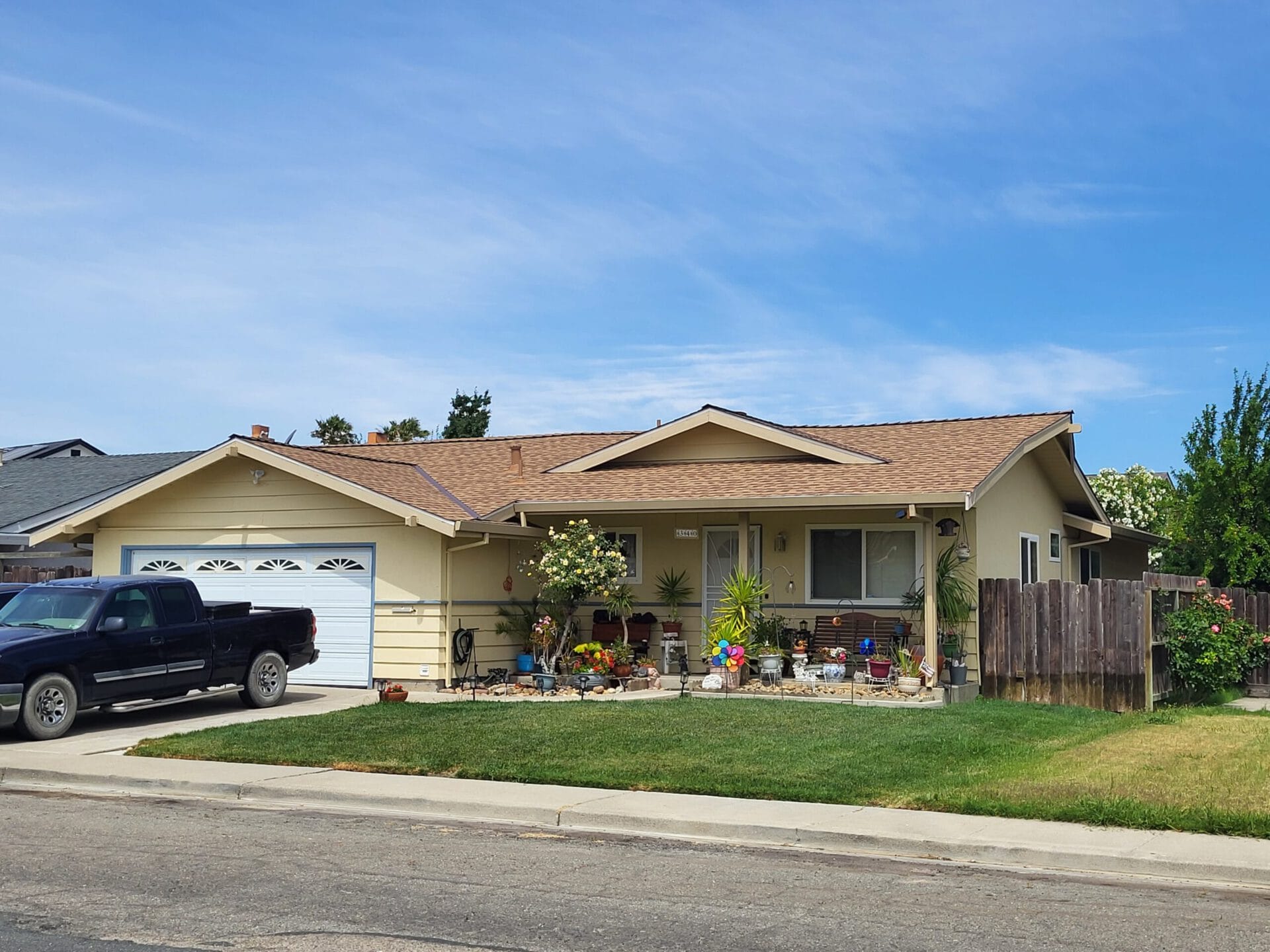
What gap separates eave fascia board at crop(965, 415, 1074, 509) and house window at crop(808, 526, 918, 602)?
143 centimetres

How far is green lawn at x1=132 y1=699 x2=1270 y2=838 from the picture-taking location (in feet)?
35.6

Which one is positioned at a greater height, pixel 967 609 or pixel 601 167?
pixel 601 167

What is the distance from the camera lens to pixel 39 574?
84.7 ft

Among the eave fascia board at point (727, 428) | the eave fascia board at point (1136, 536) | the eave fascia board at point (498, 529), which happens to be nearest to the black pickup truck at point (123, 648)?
the eave fascia board at point (498, 529)

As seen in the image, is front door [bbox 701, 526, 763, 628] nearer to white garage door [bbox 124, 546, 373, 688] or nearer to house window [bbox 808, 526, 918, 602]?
house window [bbox 808, 526, 918, 602]

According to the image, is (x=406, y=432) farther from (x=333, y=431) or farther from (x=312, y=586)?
(x=312, y=586)

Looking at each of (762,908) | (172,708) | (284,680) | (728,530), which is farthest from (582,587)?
(762,908)

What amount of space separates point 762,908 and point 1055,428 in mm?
15509

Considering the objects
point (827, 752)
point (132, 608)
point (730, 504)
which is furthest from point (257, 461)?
point (827, 752)

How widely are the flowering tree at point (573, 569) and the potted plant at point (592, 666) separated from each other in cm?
39

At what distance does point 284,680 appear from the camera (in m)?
17.7

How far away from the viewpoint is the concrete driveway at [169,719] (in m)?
14.0

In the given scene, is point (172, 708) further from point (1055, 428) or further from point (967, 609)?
point (1055, 428)

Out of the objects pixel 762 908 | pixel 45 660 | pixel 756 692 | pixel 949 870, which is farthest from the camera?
pixel 756 692
